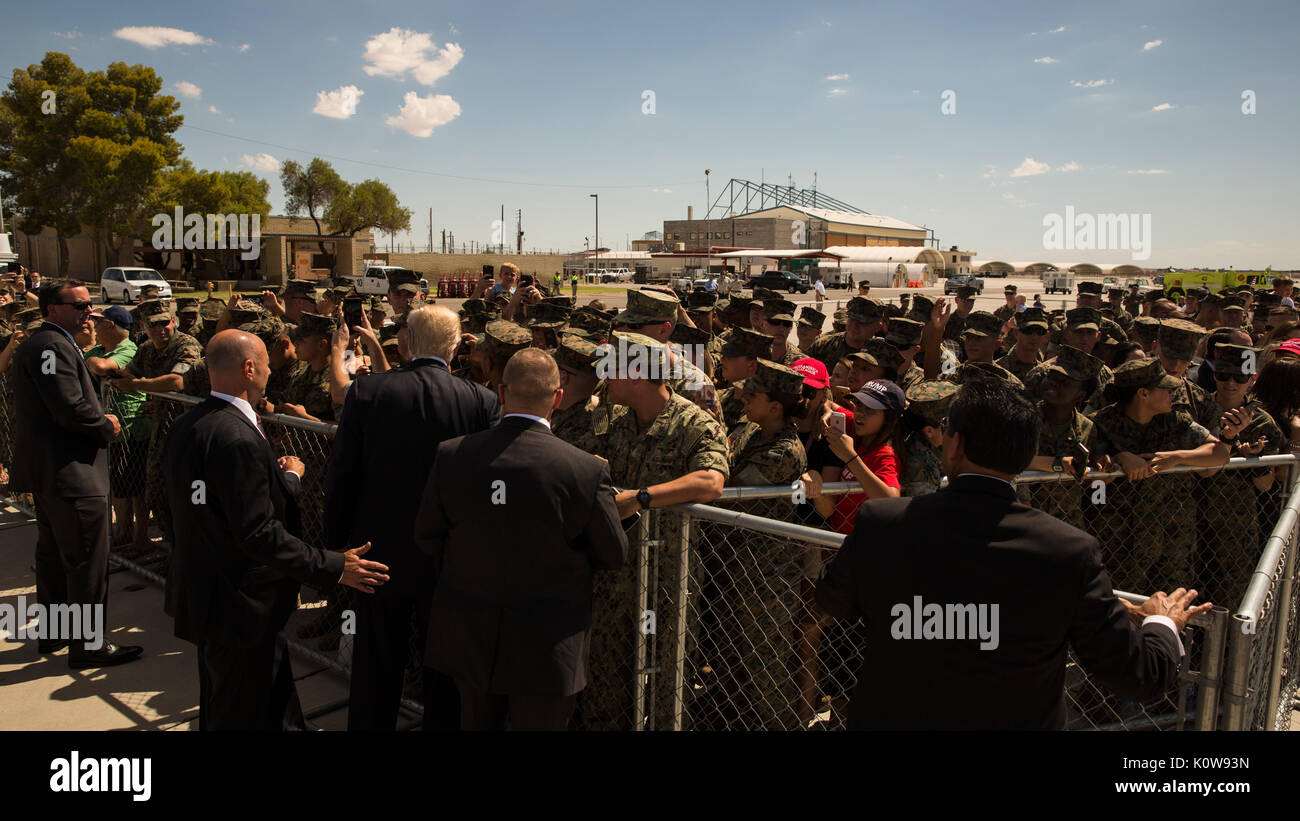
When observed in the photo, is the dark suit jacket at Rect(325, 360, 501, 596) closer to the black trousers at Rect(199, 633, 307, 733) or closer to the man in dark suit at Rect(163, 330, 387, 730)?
the man in dark suit at Rect(163, 330, 387, 730)

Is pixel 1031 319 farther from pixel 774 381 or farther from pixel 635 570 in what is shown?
pixel 635 570

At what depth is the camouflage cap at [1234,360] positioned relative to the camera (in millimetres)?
4414

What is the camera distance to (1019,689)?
197cm

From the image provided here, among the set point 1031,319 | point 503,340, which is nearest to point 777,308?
point 1031,319

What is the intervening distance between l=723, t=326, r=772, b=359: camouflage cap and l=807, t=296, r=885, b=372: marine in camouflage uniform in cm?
183

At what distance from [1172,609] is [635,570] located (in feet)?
6.27

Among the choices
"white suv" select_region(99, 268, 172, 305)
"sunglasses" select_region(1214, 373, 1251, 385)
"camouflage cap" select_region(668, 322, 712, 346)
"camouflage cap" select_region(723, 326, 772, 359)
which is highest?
"white suv" select_region(99, 268, 172, 305)

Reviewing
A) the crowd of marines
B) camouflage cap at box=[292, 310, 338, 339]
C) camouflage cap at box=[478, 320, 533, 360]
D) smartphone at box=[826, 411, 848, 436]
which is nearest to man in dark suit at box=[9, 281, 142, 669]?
the crowd of marines


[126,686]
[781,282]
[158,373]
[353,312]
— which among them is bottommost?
[126,686]

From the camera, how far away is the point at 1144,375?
4188 mm

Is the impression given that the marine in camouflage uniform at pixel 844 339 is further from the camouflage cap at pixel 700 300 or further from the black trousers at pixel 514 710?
the black trousers at pixel 514 710

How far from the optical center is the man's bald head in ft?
10.3
